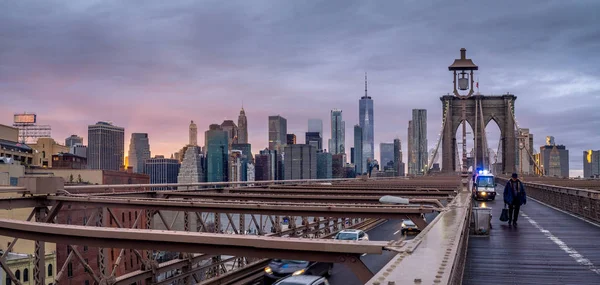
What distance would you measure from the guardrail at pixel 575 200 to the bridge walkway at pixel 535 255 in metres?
2.66

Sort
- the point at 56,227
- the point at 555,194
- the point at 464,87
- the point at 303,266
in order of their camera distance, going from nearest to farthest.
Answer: the point at 56,227 < the point at 303,266 < the point at 464,87 < the point at 555,194

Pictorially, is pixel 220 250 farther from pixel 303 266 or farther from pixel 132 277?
pixel 303 266

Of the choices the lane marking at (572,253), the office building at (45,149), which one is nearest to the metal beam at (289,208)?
the lane marking at (572,253)

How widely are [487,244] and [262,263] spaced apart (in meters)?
12.6

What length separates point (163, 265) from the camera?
1588cm

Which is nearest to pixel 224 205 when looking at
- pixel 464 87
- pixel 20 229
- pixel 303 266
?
pixel 20 229

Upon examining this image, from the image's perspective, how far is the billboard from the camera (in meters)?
168

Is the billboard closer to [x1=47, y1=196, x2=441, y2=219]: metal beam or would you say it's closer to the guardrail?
the guardrail

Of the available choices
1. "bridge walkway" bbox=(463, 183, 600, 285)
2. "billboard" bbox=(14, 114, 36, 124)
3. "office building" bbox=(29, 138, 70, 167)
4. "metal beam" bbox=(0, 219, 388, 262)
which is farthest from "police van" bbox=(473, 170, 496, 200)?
"billboard" bbox=(14, 114, 36, 124)

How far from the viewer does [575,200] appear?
28.7m

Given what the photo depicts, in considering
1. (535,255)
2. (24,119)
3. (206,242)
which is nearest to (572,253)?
(535,255)

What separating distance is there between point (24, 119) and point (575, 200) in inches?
6827

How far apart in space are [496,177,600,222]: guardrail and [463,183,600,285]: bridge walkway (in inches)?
105

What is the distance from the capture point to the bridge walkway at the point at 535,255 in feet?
34.5
